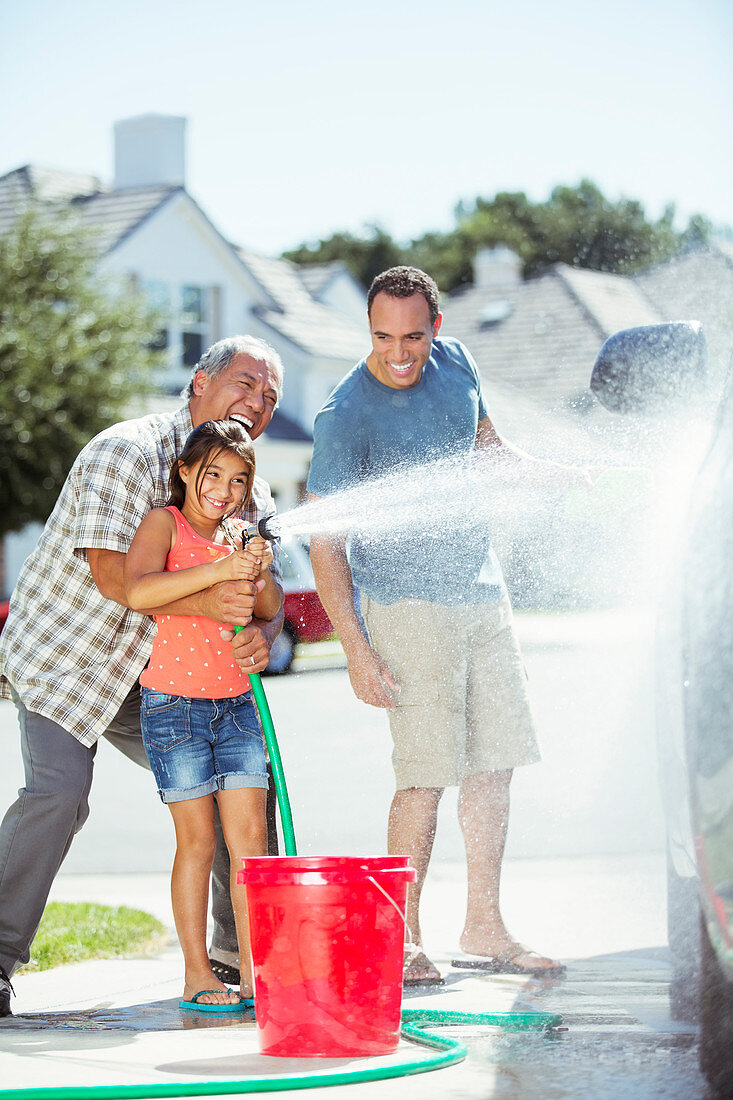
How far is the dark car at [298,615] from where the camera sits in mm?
3455

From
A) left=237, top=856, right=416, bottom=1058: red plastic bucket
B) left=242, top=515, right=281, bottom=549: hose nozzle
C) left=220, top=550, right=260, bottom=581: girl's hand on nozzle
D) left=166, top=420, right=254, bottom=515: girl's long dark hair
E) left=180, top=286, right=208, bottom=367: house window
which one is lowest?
left=237, top=856, right=416, bottom=1058: red plastic bucket

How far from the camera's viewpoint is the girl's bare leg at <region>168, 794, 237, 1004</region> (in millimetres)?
3166

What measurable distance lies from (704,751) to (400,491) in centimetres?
135

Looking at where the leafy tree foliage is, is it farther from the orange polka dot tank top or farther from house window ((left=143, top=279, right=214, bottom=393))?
house window ((left=143, top=279, right=214, bottom=393))

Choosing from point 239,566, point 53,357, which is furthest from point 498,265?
point 239,566

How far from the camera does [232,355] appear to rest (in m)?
3.49

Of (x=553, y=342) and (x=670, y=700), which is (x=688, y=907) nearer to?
(x=670, y=700)

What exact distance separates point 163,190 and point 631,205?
15679mm

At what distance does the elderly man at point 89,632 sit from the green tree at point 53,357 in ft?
40.2

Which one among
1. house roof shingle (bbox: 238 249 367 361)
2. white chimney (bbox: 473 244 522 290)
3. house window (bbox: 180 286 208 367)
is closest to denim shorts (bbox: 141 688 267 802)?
white chimney (bbox: 473 244 522 290)

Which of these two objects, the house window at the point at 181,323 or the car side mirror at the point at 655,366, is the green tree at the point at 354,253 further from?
the car side mirror at the point at 655,366

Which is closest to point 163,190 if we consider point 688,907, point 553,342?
point 553,342

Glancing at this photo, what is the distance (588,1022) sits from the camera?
276 cm

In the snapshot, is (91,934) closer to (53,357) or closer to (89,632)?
(89,632)
